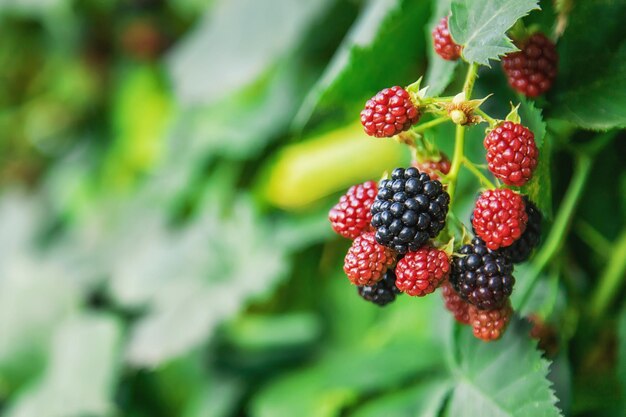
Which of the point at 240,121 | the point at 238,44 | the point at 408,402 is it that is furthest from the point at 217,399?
the point at 238,44

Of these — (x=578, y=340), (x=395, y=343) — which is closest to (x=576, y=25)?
(x=578, y=340)

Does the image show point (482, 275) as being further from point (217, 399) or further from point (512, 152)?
point (217, 399)

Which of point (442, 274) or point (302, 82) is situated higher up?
point (442, 274)

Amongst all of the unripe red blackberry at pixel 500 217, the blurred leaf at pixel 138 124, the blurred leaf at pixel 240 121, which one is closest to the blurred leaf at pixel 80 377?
the blurred leaf at pixel 240 121

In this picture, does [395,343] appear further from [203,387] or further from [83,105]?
[83,105]

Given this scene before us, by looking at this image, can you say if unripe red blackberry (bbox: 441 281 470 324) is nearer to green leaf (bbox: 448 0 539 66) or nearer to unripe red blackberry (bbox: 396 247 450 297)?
unripe red blackberry (bbox: 396 247 450 297)

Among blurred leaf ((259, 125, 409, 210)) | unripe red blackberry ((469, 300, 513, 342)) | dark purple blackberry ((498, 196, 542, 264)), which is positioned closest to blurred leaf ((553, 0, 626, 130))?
dark purple blackberry ((498, 196, 542, 264))
